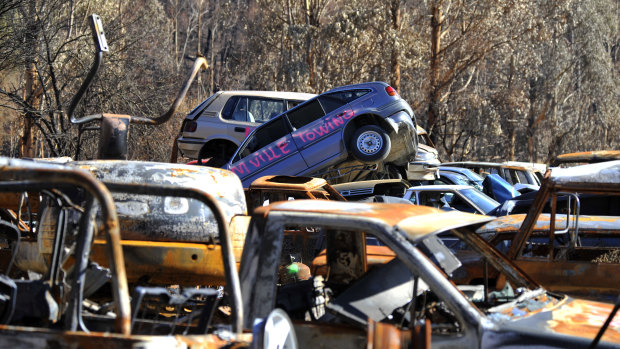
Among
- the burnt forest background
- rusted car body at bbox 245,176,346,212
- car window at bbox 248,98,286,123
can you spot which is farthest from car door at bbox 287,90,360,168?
the burnt forest background

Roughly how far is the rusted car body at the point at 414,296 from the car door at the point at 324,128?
26.7 feet

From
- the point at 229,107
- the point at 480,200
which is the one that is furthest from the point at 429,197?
the point at 229,107

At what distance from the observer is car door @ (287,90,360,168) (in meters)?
12.4

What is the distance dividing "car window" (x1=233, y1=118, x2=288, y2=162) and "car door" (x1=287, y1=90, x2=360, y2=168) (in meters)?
0.21

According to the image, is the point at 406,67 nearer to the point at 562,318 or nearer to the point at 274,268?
the point at 562,318

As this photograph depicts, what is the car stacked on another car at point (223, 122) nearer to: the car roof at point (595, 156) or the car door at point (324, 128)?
the car door at point (324, 128)

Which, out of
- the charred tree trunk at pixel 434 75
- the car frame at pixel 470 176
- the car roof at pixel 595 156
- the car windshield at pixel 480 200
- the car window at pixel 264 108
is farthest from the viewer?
the charred tree trunk at pixel 434 75

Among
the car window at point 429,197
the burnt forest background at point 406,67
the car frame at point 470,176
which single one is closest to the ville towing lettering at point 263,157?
the car window at point 429,197

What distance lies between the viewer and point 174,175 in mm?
6051

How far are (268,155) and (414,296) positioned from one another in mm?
8962

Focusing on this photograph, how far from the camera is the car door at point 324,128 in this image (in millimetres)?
12422

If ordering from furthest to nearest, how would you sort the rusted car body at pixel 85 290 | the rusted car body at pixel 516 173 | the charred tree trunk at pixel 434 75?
the charred tree trunk at pixel 434 75
the rusted car body at pixel 516 173
the rusted car body at pixel 85 290

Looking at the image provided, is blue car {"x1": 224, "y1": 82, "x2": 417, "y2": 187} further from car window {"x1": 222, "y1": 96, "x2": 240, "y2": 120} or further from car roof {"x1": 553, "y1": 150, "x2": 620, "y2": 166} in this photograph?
car roof {"x1": 553, "y1": 150, "x2": 620, "y2": 166}

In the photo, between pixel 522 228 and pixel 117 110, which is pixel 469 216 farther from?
pixel 117 110
